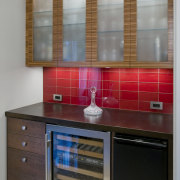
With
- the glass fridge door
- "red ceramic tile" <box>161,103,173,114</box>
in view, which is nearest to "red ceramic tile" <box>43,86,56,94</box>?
the glass fridge door

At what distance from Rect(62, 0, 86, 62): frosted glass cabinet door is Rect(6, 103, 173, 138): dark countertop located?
57 centimetres

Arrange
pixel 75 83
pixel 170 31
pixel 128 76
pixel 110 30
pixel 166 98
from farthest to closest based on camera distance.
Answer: pixel 75 83 → pixel 128 76 → pixel 166 98 → pixel 110 30 → pixel 170 31

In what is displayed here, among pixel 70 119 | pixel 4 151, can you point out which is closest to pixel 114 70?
pixel 70 119

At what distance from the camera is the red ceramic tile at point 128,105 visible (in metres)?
2.38

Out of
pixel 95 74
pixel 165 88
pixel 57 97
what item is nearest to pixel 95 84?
pixel 95 74

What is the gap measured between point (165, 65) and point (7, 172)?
6.14ft

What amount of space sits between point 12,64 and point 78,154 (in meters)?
1.12

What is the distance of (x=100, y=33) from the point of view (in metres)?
2.18

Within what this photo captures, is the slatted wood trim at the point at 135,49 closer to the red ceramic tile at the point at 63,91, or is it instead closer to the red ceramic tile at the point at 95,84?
the red ceramic tile at the point at 95,84

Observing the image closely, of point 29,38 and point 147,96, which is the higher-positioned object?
point 29,38

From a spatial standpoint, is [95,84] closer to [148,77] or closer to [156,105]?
[148,77]

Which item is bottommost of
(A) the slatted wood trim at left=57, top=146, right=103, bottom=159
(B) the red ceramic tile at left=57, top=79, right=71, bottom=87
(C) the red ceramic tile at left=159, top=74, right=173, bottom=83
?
(A) the slatted wood trim at left=57, top=146, right=103, bottom=159

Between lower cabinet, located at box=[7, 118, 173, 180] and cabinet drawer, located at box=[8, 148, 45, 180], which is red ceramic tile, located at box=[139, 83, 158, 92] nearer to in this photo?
lower cabinet, located at box=[7, 118, 173, 180]

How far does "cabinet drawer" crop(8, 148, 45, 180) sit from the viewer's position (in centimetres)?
213
